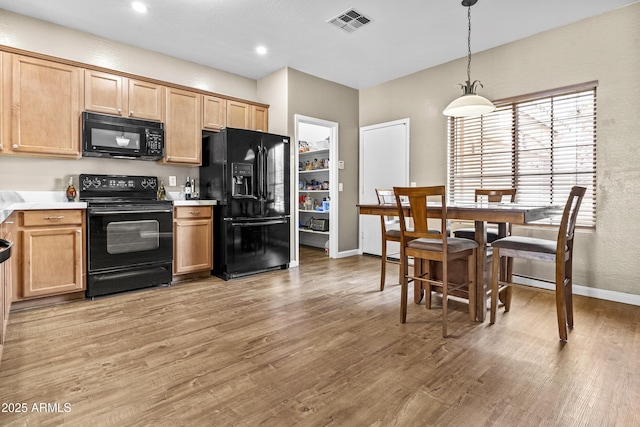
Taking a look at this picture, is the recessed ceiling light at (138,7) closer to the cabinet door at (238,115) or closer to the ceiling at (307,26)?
the ceiling at (307,26)

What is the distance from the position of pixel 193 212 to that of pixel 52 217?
1.29 metres

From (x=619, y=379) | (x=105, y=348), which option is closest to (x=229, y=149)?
(x=105, y=348)

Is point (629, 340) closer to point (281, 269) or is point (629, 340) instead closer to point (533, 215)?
point (533, 215)

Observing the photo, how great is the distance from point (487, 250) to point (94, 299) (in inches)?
140

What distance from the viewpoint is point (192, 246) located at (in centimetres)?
389

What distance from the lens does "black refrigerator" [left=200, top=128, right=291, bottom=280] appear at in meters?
3.93

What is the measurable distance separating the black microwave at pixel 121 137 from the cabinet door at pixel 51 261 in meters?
0.88

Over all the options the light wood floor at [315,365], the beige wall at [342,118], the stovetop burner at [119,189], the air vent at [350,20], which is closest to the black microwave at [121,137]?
the stovetop burner at [119,189]

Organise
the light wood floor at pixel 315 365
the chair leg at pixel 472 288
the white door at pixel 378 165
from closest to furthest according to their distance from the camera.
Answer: the light wood floor at pixel 315 365 → the chair leg at pixel 472 288 → the white door at pixel 378 165

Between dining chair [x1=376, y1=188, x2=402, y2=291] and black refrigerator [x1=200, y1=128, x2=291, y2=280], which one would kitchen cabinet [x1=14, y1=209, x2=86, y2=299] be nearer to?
black refrigerator [x1=200, y1=128, x2=291, y2=280]

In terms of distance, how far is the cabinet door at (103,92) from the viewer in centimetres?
339

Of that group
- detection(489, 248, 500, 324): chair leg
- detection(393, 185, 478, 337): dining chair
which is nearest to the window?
detection(489, 248, 500, 324): chair leg

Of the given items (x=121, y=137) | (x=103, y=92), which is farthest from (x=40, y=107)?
(x=121, y=137)

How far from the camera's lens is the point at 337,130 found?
5.25 metres
